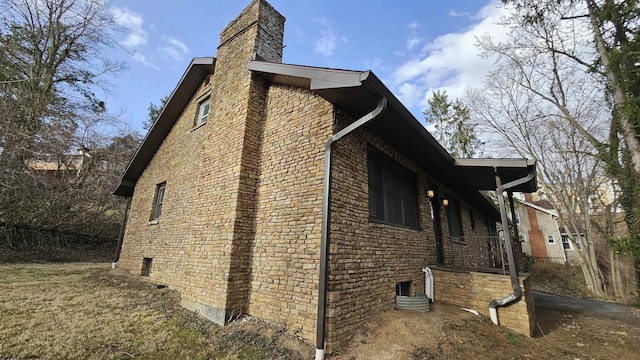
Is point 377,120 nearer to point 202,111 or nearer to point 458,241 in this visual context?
point 202,111

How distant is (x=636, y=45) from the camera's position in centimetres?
791

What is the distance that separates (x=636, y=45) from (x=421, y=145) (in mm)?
8109

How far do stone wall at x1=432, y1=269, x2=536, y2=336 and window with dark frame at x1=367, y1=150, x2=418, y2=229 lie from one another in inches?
58.2

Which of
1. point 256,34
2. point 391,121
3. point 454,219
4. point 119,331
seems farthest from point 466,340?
point 256,34

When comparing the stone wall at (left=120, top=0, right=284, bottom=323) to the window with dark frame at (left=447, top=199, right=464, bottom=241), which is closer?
the stone wall at (left=120, top=0, right=284, bottom=323)

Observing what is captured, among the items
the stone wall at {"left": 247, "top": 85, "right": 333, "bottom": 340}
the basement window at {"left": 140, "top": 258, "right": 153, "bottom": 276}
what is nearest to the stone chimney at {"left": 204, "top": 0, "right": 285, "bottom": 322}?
the stone wall at {"left": 247, "top": 85, "right": 333, "bottom": 340}

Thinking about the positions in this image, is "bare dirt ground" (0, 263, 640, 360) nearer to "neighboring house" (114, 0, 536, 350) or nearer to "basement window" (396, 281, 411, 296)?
"neighboring house" (114, 0, 536, 350)

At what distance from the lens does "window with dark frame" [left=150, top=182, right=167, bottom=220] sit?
9.34 metres

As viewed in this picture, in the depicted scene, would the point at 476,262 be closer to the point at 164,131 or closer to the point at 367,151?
the point at 367,151

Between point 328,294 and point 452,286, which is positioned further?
point 452,286

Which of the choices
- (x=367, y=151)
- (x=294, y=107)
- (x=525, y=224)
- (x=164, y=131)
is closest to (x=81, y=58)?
(x=164, y=131)

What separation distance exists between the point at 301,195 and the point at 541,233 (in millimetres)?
30133

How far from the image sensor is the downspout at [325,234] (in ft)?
11.6

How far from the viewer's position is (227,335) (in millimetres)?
4027
